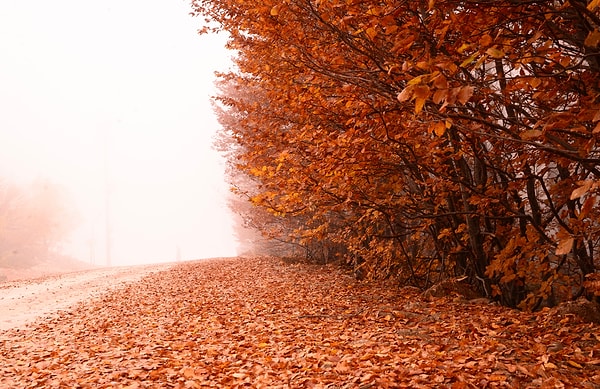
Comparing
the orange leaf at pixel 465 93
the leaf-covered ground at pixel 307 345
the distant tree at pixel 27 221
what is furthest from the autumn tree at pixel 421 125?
the distant tree at pixel 27 221

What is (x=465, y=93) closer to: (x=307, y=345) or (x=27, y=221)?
(x=307, y=345)

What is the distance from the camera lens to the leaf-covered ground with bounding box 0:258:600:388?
13.6ft

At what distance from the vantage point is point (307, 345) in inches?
226

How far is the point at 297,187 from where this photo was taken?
6.75m

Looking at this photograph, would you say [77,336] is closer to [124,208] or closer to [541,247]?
[541,247]

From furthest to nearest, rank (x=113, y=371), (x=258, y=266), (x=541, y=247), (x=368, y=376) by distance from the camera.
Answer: (x=258, y=266), (x=541, y=247), (x=113, y=371), (x=368, y=376)

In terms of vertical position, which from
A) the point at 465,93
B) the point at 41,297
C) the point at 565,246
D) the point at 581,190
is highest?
the point at 465,93

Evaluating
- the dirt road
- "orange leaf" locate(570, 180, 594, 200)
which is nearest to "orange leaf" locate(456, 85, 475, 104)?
"orange leaf" locate(570, 180, 594, 200)

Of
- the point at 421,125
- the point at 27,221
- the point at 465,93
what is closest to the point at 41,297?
the point at 421,125

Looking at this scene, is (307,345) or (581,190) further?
(307,345)

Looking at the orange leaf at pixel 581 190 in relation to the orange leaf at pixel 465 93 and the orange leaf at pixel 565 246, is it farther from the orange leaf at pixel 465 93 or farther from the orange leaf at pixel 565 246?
the orange leaf at pixel 465 93

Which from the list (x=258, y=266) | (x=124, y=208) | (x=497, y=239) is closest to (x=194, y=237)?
(x=124, y=208)

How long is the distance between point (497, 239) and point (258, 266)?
959cm

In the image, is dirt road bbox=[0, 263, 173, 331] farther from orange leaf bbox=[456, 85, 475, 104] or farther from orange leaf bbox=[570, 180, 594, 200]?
orange leaf bbox=[570, 180, 594, 200]
